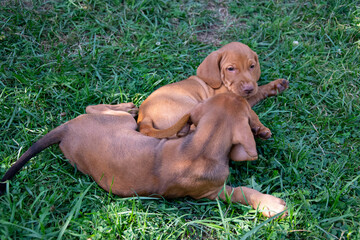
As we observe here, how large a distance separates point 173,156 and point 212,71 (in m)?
2.11

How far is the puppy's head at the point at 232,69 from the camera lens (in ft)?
17.2

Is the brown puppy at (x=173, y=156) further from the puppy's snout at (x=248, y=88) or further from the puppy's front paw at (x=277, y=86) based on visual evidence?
the puppy's front paw at (x=277, y=86)

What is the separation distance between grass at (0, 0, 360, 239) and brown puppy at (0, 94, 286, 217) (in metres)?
0.19

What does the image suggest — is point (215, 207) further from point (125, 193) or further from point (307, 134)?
point (307, 134)

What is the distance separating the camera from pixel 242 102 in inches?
151

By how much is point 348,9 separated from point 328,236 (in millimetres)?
4573

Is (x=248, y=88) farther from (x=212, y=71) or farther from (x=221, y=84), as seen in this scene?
(x=212, y=71)

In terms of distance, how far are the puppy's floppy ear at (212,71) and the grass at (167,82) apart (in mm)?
465

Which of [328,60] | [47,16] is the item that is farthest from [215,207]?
[47,16]

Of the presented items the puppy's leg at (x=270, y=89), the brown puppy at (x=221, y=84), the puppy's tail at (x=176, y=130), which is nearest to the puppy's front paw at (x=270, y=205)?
the puppy's tail at (x=176, y=130)

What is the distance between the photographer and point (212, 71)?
5.37 meters

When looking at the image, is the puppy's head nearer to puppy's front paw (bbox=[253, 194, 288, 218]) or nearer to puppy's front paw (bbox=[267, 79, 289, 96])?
puppy's front paw (bbox=[267, 79, 289, 96])

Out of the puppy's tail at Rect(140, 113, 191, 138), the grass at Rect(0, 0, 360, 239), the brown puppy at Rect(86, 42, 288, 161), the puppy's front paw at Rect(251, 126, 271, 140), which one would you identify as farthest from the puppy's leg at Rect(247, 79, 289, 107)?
the puppy's tail at Rect(140, 113, 191, 138)

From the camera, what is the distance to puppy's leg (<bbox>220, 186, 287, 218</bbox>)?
377 cm
